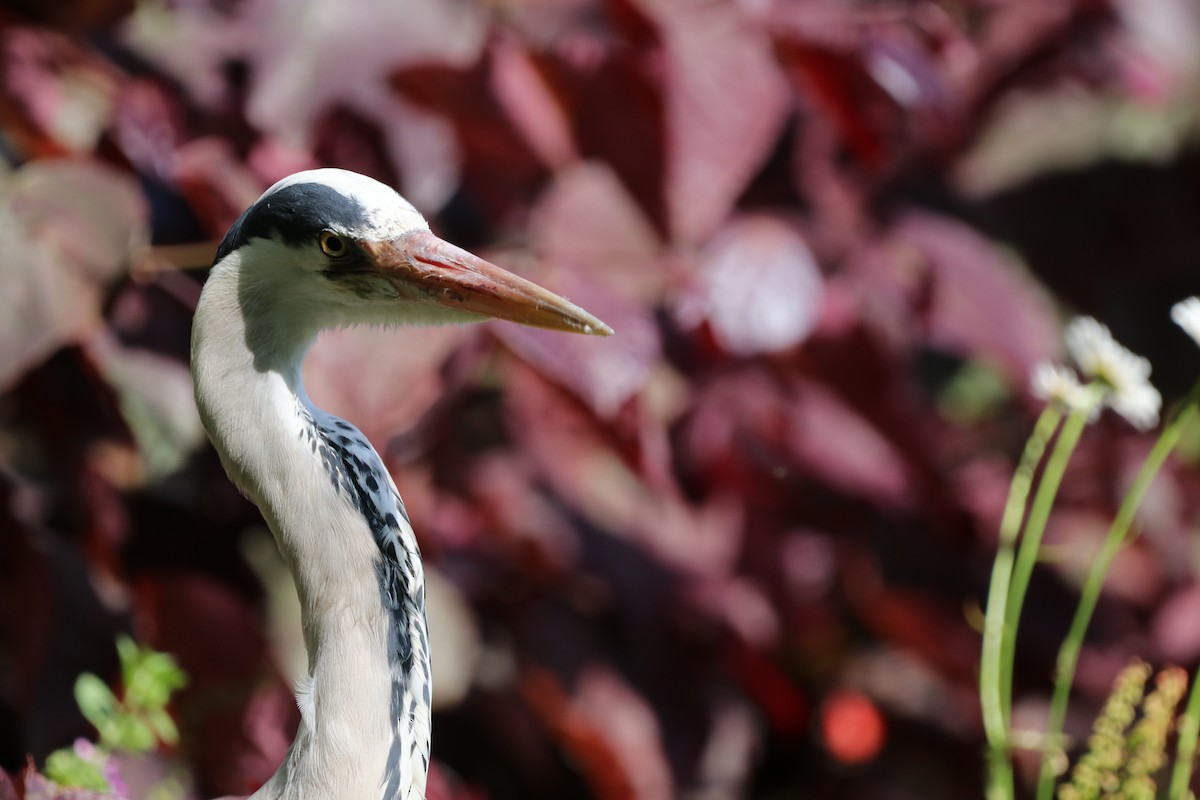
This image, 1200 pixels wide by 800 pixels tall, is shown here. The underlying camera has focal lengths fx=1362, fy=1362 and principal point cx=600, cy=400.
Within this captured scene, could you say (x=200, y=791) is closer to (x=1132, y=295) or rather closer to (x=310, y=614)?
(x=310, y=614)

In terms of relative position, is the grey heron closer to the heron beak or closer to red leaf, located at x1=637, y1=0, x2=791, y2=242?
the heron beak

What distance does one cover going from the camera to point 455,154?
161 cm

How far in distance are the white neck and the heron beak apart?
11 centimetres

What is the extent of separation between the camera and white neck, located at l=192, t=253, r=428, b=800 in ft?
3.12

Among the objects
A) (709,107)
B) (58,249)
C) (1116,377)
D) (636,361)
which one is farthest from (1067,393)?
(58,249)

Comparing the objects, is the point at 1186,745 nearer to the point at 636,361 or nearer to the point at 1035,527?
the point at 1035,527

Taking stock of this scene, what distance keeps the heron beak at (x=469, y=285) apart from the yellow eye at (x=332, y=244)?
2 cm

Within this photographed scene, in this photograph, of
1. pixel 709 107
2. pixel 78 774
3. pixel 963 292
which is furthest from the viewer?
pixel 963 292

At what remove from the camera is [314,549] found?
959 mm

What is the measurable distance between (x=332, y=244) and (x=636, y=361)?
0.51m

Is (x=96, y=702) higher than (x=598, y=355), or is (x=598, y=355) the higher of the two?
(x=598, y=355)

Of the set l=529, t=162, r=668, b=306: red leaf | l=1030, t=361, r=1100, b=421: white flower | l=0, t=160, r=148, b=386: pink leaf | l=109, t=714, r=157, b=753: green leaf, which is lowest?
l=109, t=714, r=157, b=753: green leaf

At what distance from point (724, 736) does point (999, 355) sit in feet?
2.04

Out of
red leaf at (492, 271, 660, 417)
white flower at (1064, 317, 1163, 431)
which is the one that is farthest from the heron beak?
white flower at (1064, 317, 1163, 431)
